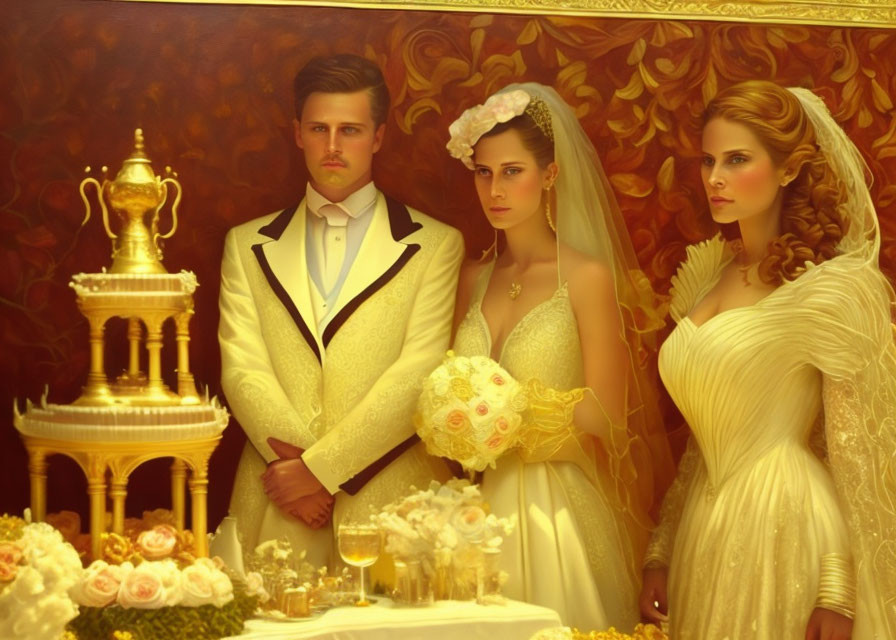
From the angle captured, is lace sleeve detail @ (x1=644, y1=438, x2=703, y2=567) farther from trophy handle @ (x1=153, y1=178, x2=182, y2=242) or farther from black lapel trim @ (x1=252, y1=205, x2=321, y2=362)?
trophy handle @ (x1=153, y1=178, x2=182, y2=242)

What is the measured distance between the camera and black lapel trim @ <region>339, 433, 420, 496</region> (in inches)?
201

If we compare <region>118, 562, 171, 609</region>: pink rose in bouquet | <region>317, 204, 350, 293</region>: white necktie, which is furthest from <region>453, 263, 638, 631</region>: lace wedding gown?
<region>118, 562, 171, 609</region>: pink rose in bouquet

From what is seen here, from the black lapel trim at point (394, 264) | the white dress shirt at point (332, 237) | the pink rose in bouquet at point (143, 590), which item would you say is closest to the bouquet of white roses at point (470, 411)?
the black lapel trim at point (394, 264)

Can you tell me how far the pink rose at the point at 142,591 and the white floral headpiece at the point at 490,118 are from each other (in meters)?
1.95

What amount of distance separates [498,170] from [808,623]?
6.21 feet

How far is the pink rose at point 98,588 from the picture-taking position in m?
4.13

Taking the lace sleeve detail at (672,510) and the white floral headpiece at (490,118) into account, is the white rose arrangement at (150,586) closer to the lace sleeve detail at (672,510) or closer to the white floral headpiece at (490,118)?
the lace sleeve detail at (672,510)

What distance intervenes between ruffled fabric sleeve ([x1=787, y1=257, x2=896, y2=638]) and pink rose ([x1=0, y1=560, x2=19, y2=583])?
103 inches

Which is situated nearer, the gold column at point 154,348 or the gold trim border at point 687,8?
the gold column at point 154,348

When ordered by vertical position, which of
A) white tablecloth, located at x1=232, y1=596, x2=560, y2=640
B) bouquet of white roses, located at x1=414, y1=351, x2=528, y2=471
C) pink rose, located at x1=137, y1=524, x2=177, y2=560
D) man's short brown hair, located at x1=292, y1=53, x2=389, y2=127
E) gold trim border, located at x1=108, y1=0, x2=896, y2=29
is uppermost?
gold trim border, located at x1=108, y1=0, x2=896, y2=29

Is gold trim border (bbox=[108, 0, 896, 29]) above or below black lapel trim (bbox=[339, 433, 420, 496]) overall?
above

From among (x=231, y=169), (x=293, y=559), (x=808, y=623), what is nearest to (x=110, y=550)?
(x=293, y=559)

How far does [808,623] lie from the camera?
477 cm

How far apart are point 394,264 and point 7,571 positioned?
1.86m
